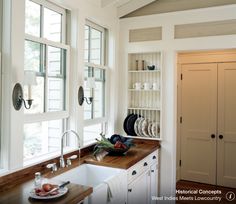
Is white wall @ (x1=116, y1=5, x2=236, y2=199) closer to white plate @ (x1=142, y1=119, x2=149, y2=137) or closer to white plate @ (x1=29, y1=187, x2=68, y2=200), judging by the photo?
white plate @ (x1=142, y1=119, x2=149, y2=137)

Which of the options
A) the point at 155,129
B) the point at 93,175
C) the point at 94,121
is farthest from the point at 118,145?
the point at 155,129

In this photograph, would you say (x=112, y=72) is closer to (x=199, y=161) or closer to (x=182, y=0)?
(x=182, y=0)

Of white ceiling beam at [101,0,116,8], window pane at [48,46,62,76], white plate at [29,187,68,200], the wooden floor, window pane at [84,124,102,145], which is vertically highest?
white ceiling beam at [101,0,116,8]

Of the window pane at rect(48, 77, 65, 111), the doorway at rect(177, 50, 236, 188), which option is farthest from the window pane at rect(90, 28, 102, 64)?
the doorway at rect(177, 50, 236, 188)

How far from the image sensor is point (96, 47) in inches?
141

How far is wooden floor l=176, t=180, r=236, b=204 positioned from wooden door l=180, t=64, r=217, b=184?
175mm

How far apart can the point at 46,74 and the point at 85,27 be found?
936mm

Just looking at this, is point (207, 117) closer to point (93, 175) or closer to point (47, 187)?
point (93, 175)

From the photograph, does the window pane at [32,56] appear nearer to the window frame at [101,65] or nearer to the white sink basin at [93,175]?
the window frame at [101,65]

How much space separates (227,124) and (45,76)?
3.17 m

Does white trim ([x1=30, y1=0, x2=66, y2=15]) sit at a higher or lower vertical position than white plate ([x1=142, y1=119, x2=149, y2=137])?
higher

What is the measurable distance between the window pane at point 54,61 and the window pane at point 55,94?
76 mm

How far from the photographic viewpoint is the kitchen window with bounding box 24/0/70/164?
248 cm

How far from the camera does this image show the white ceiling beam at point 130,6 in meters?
3.71
